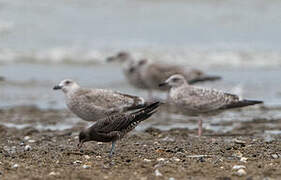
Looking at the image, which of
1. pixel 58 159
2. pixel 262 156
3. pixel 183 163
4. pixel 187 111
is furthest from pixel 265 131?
pixel 58 159

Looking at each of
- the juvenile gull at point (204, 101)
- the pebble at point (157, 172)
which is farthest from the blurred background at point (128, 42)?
the pebble at point (157, 172)

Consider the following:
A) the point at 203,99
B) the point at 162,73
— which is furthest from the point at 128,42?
the point at 203,99

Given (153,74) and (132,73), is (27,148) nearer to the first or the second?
(153,74)

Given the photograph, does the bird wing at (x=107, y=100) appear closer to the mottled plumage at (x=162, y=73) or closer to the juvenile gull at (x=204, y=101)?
the juvenile gull at (x=204, y=101)

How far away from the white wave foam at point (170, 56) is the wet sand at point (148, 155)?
751cm

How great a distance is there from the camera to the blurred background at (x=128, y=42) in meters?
13.8

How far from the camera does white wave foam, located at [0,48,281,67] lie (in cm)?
1675

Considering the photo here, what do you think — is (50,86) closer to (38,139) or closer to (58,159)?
(38,139)

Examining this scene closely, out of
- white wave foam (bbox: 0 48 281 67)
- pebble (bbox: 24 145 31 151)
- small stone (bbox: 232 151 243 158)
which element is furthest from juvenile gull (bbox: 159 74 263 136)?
white wave foam (bbox: 0 48 281 67)

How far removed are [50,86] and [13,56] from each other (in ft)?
13.2

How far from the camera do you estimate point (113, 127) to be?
682cm

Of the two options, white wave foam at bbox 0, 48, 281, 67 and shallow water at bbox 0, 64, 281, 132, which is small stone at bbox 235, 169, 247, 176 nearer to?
shallow water at bbox 0, 64, 281, 132

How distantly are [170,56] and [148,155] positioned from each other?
11.2 metres

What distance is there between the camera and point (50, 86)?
13.2m
